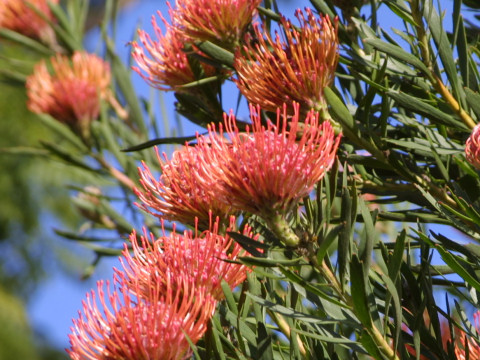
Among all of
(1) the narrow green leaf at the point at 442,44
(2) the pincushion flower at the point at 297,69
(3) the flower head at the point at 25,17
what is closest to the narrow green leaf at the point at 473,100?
(1) the narrow green leaf at the point at 442,44

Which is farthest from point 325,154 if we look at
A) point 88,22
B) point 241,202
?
point 88,22

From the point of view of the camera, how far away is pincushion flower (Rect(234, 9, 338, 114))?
539 mm

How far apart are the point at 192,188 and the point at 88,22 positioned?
6.29m

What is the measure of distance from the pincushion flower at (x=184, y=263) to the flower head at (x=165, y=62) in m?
0.20

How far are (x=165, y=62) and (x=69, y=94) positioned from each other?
0.58 metres

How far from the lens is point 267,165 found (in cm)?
46

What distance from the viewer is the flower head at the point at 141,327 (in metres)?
0.45

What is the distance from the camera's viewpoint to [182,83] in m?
0.67

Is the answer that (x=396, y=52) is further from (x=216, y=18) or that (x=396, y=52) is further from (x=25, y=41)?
(x=25, y=41)

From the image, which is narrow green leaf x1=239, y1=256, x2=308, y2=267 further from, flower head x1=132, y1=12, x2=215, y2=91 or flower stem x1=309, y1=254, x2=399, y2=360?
flower head x1=132, y1=12, x2=215, y2=91

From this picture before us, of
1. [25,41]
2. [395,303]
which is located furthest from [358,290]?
[25,41]

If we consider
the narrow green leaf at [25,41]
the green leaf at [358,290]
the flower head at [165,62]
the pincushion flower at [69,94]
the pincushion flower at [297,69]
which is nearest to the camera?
the green leaf at [358,290]

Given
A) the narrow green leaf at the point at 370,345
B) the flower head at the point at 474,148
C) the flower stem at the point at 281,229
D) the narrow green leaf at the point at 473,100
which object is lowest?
the narrow green leaf at the point at 370,345

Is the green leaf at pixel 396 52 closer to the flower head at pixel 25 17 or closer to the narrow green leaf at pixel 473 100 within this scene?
the narrow green leaf at pixel 473 100
